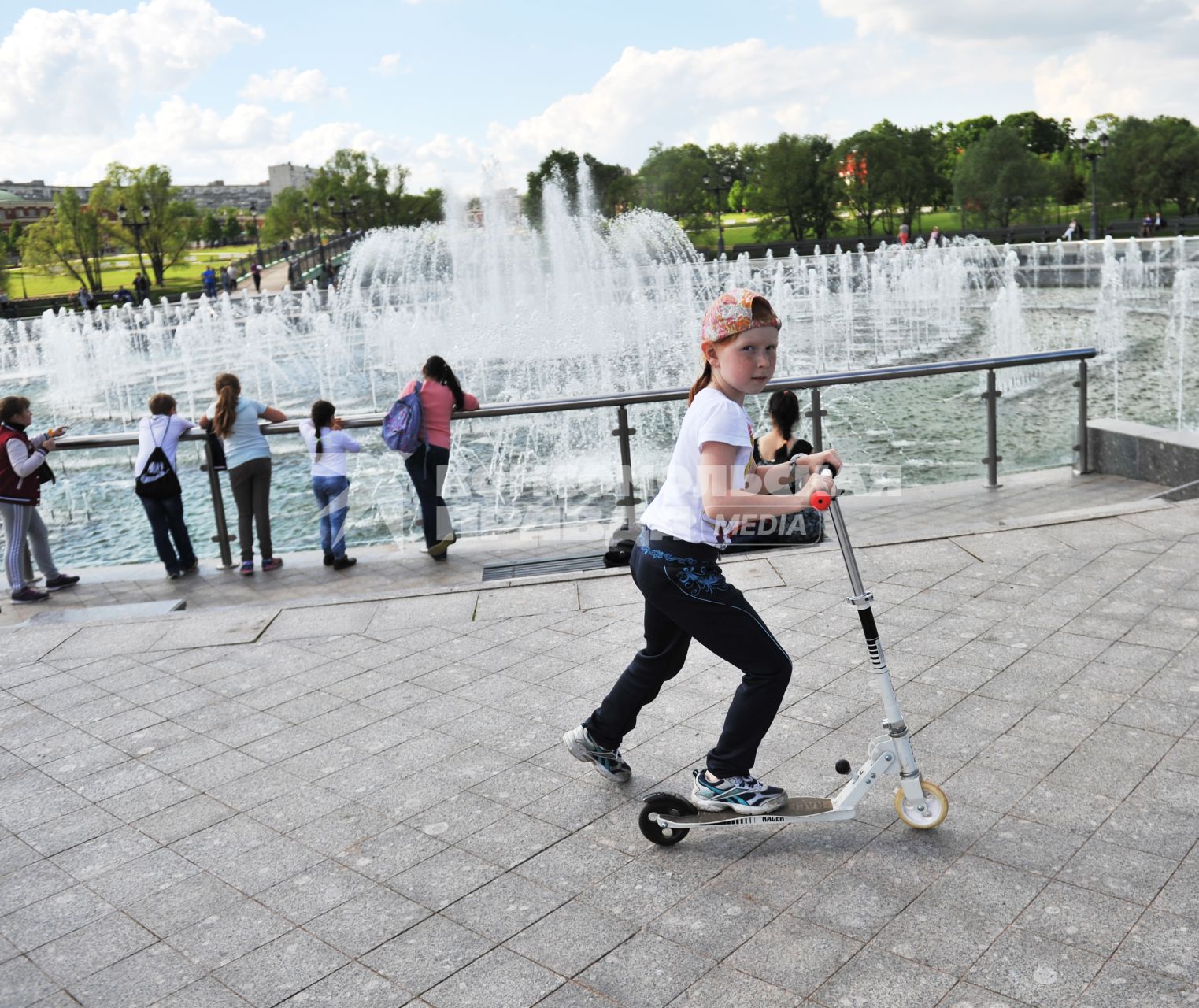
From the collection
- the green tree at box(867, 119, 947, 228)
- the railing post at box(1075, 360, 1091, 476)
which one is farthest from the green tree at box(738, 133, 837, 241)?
the railing post at box(1075, 360, 1091, 476)

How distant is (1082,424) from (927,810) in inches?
267

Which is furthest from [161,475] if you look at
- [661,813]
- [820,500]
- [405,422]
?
[820,500]

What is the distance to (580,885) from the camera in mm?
3521

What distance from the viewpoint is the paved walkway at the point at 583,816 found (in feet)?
10.1

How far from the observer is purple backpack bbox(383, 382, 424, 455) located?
27.0 feet

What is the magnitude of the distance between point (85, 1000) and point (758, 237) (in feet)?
275

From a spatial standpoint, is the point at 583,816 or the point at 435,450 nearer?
the point at 583,816

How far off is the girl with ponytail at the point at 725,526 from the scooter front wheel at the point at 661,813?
66 mm

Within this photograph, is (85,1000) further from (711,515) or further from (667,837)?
(711,515)

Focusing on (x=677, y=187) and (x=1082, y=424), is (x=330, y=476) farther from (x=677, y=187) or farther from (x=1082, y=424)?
(x=677, y=187)

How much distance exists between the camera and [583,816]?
399 centimetres

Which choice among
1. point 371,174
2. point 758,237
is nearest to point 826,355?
point 758,237

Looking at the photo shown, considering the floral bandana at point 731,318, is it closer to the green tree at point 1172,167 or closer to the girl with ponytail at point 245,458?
the girl with ponytail at point 245,458

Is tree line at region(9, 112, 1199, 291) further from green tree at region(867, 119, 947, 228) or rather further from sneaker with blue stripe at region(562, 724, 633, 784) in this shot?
sneaker with blue stripe at region(562, 724, 633, 784)
